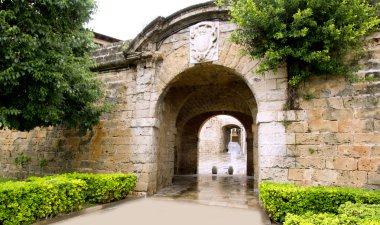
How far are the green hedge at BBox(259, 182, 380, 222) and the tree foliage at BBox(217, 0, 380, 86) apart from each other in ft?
6.59

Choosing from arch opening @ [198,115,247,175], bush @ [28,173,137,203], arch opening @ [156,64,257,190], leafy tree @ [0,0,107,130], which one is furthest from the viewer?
arch opening @ [198,115,247,175]

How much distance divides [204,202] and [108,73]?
4.35m

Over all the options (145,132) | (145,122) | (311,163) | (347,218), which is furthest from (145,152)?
(347,218)

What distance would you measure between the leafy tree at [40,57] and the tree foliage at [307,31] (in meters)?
3.27

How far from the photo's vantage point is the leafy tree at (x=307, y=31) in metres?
4.46

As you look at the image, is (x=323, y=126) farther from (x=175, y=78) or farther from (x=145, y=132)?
(x=145, y=132)

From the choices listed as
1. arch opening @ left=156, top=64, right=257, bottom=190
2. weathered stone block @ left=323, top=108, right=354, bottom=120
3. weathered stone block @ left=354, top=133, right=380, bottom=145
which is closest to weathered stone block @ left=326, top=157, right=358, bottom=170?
weathered stone block @ left=354, top=133, right=380, bottom=145

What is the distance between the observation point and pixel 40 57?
15.2 ft

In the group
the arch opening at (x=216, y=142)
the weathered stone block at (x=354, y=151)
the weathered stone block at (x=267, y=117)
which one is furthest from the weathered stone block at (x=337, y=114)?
the arch opening at (x=216, y=142)

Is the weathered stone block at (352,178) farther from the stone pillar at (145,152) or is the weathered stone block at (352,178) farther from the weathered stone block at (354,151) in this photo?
the stone pillar at (145,152)

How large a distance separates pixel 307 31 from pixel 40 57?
4.75 metres

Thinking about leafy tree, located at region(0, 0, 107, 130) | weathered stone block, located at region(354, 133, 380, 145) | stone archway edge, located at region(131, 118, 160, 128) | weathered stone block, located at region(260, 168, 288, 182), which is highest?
leafy tree, located at region(0, 0, 107, 130)

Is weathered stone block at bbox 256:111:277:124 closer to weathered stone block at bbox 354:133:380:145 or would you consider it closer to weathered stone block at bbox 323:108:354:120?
weathered stone block at bbox 323:108:354:120

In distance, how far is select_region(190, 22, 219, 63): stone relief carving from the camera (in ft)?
19.7
